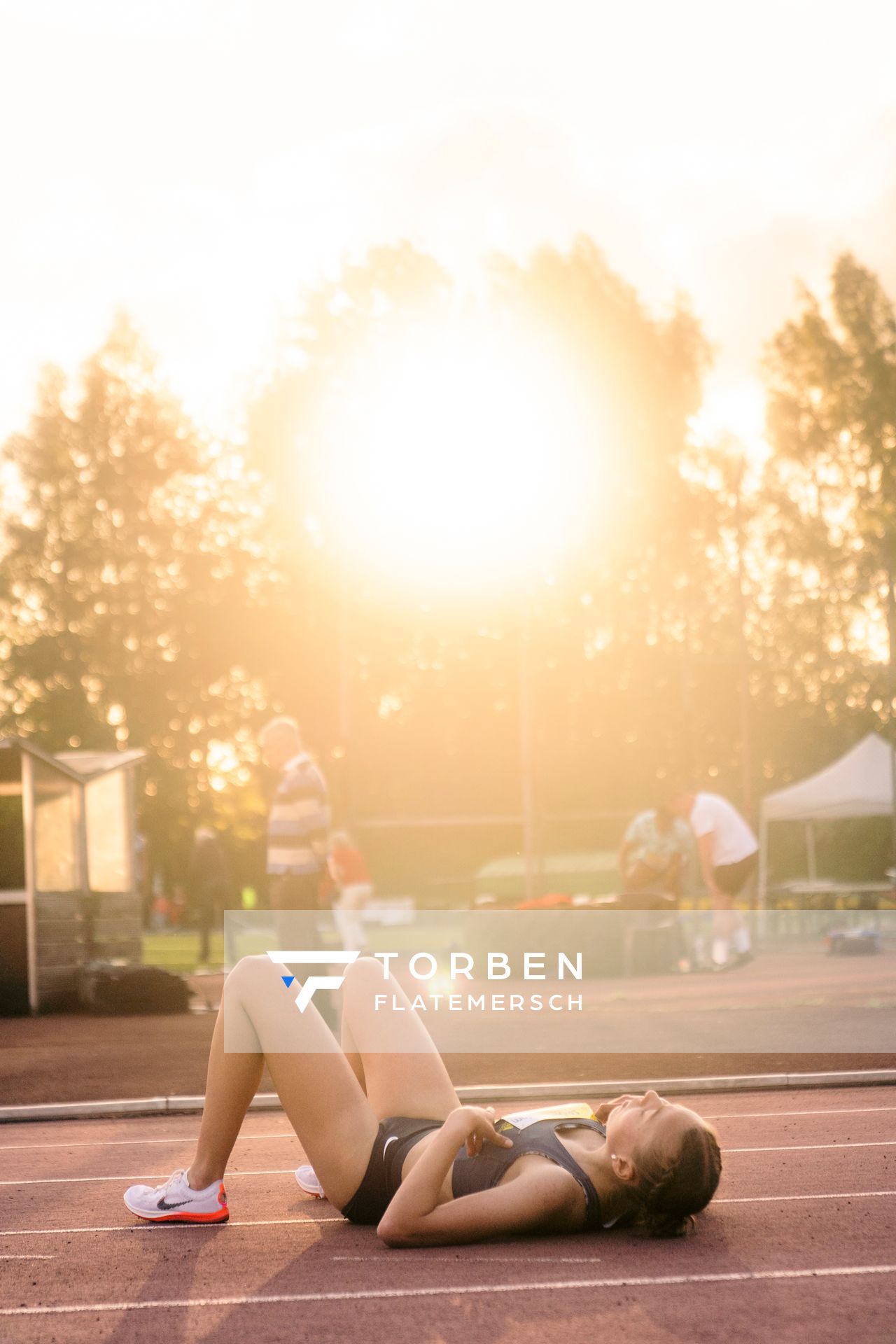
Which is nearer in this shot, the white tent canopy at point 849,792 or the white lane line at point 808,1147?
the white lane line at point 808,1147

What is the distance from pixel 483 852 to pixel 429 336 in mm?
13552

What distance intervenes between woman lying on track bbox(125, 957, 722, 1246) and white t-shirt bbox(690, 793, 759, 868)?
10663 mm

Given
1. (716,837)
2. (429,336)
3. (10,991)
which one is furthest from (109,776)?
(429,336)

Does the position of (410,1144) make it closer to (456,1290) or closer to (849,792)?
(456,1290)

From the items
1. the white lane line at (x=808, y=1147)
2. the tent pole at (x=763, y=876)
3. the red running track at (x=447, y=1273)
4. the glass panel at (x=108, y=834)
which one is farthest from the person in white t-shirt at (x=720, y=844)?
the red running track at (x=447, y=1273)

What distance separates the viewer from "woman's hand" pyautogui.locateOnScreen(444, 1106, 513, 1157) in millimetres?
4285

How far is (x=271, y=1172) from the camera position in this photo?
6062mm

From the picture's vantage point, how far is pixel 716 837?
15492mm

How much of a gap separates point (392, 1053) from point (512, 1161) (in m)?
0.60

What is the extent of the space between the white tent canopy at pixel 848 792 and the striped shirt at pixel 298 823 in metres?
16.8

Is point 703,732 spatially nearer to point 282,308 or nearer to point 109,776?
point 282,308

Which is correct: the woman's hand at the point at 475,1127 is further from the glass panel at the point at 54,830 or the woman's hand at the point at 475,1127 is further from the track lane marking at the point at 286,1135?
the glass panel at the point at 54,830

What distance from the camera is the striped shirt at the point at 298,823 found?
35.8 feet

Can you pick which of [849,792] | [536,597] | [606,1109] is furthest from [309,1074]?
[536,597]
